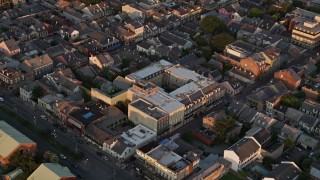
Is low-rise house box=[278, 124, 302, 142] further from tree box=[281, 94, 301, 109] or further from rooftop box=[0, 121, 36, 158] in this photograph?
rooftop box=[0, 121, 36, 158]

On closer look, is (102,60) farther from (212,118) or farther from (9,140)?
(9,140)

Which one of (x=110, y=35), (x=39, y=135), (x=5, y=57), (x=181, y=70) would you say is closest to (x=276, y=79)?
(x=181, y=70)

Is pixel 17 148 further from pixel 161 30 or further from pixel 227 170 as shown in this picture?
pixel 161 30

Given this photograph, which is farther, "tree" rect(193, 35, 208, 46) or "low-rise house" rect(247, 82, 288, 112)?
"tree" rect(193, 35, 208, 46)

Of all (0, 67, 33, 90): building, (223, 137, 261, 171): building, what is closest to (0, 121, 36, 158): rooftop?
(0, 67, 33, 90): building

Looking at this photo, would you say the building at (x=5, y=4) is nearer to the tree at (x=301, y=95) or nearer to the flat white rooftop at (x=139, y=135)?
the flat white rooftop at (x=139, y=135)

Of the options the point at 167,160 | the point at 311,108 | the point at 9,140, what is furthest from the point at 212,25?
the point at 9,140

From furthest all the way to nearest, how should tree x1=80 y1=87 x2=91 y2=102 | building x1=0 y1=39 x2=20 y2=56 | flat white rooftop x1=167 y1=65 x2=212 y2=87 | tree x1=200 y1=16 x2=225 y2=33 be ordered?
1. tree x1=200 y1=16 x2=225 y2=33
2. building x1=0 y1=39 x2=20 y2=56
3. flat white rooftop x1=167 y1=65 x2=212 y2=87
4. tree x1=80 y1=87 x2=91 y2=102

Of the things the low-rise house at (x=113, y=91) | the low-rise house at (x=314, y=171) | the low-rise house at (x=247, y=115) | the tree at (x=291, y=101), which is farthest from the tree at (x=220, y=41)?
the low-rise house at (x=314, y=171)
